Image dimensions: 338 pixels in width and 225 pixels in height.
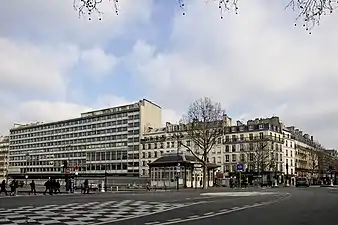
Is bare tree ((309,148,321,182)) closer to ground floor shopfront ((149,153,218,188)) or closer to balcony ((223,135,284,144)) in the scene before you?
balcony ((223,135,284,144))

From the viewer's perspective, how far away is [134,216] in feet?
58.2

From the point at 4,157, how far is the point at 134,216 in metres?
190

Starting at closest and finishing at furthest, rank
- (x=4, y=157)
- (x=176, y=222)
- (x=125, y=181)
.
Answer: (x=176, y=222) → (x=125, y=181) → (x=4, y=157)

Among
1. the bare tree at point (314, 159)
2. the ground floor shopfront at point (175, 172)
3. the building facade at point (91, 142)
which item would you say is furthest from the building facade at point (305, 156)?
the ground floor shopfront at point (175, 172)

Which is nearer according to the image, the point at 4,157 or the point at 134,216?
the point at 134,216

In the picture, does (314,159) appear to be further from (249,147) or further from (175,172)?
(175,172)

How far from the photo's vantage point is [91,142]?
472 ft

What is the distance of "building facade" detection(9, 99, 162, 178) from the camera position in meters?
132

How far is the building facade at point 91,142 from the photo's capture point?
132 meters

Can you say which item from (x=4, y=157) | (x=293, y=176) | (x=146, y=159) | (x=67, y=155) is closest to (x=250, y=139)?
(x=293, y=176)

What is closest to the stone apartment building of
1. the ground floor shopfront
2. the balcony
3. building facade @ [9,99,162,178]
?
the balcony

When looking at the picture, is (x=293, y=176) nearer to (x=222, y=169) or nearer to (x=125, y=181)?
(x=222, y=169)

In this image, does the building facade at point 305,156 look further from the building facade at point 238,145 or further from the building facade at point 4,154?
the building facade at point 4,154

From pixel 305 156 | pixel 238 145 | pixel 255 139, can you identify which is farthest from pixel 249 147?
pixel 305 156
